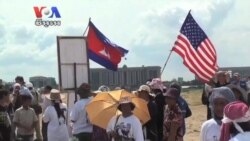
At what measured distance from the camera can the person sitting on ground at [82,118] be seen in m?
9.86

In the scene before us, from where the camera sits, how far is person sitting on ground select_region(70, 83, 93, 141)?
32.3ft

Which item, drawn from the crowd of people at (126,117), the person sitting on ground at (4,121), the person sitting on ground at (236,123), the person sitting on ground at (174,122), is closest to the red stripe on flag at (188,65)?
the crowd of people at (126,117)

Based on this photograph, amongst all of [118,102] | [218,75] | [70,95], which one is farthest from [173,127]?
[70,95]

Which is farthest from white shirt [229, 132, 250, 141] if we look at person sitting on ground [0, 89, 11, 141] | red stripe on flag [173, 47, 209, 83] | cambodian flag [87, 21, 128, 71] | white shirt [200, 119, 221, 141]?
cambodian flag [87, 21, 128, 71]

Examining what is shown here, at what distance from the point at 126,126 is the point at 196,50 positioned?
8407 mm

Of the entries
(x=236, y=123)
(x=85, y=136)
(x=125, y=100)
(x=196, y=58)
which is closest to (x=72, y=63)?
(x=85, y=136)

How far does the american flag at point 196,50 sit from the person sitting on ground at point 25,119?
5.11 metres

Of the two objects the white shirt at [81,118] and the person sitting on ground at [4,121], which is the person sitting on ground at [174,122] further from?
the person sitting on ground at [4,121]

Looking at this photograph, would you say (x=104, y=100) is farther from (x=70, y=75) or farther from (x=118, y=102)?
(x=70, y=75)

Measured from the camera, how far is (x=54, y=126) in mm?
10672

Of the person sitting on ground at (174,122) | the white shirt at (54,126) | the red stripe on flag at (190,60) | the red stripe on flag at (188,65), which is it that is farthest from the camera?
the red stripe on flag at (190,60)

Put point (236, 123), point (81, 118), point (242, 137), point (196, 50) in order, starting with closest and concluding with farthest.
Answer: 1. point (242, 137)
2. point (236, 123)
3. point (81, 118)
4. point (196, 50)

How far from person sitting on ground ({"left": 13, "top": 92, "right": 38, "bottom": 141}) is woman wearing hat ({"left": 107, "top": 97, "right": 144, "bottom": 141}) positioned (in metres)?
3.66

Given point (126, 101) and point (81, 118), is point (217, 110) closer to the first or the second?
point (126, 101)
